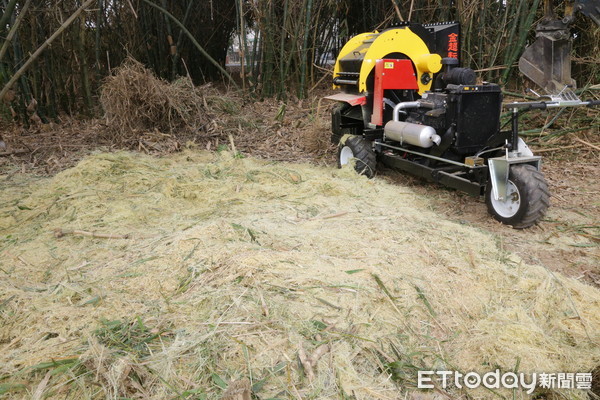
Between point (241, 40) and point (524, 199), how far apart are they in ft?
18.9

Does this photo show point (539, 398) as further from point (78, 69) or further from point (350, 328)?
point (78, 69)

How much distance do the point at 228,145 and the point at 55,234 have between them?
331 cm

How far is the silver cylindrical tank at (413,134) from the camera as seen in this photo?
3875 millimetres

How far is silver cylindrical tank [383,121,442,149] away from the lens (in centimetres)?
388

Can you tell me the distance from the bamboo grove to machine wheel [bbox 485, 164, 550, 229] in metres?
2.86

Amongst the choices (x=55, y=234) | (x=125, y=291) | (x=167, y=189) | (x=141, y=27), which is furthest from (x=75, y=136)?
(x=125, y=291)

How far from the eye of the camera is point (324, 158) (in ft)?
19.0

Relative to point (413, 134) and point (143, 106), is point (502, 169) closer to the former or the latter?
point (413, 134)

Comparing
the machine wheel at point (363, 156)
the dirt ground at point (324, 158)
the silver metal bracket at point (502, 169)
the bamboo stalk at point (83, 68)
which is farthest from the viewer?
the bamboo stalk at point (83, 68)

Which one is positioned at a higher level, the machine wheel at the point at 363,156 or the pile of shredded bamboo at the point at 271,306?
the machine wheel at the point at 363,156

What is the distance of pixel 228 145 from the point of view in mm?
6215

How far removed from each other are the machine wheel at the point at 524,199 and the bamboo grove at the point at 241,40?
2861 millimetres

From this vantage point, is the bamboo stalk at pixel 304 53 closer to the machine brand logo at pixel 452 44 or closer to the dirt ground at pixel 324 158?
the dirt ground at pixel 324 158

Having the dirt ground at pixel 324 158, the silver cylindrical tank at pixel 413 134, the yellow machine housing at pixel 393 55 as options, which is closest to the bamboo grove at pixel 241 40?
the dirt ground at pixel 324 158
